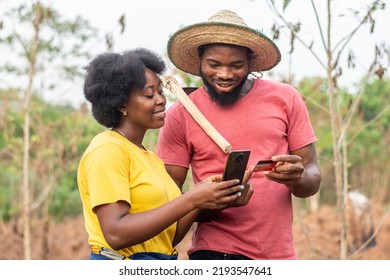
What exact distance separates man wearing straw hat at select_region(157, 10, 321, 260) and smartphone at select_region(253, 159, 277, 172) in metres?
0.19

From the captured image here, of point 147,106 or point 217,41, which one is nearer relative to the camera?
point 147,106

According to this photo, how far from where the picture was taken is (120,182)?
8.98ft

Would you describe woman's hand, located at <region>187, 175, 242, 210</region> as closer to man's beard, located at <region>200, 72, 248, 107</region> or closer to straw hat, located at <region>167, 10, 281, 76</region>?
man's beard, located at <region>200, 72, 248, 107</region>

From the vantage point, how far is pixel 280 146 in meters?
3.24

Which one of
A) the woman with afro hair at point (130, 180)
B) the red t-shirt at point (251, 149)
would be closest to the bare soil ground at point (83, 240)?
the red t-shirt at point (251, 149)

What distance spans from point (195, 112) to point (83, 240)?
24.9 feet

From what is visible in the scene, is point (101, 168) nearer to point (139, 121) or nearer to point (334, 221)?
point (139, 121)

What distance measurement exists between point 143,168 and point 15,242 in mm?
7078

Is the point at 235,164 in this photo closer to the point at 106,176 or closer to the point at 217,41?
the point at 106,176

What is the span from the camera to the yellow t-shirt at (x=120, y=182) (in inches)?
107

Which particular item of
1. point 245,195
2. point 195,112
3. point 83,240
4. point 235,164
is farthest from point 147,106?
point 83,240

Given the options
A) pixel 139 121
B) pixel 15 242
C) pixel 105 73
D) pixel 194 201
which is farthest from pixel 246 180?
pixel 15 242

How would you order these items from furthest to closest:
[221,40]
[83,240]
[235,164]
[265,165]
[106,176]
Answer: [83,240]
[221,40]
[265,165]
[235,164]
[106,176]

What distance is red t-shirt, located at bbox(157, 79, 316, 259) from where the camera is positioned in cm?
320
